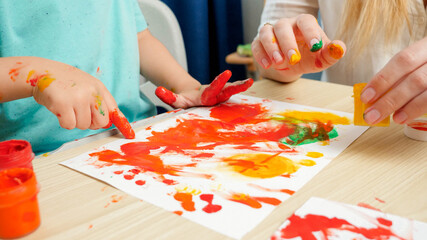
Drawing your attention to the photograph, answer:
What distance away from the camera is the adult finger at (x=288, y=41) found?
72 centimetres

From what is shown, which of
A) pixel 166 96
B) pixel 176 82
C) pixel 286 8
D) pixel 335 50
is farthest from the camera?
pixel 286 8

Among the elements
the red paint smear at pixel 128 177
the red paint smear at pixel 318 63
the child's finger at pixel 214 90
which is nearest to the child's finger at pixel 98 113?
the red paint smear at pixel 128 177

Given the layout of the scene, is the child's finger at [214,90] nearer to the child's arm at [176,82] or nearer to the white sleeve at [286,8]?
the child's arm at [176,82]

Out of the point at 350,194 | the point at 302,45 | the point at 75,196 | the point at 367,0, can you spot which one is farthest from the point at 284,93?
the point at 75,196

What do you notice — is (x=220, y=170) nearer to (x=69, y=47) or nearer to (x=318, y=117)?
(x=318, y=117)

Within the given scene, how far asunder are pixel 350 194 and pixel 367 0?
599 millimetres

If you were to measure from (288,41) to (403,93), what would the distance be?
0.25 m

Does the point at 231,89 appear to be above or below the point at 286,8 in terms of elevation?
below

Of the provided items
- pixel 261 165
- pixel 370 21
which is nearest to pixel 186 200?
pixel 261 165

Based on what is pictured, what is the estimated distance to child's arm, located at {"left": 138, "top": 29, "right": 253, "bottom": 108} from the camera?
0.80 meters

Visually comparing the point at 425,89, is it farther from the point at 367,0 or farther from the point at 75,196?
the point at 75,196

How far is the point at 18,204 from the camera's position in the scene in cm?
38

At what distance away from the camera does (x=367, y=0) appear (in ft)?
2.93

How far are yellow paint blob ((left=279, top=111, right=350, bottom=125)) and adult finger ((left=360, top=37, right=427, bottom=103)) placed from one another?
4.6 inches
